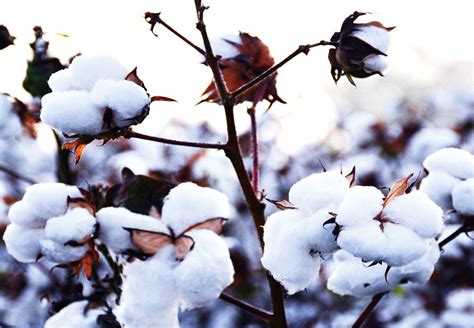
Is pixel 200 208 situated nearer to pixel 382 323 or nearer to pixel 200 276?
pixel 200 276

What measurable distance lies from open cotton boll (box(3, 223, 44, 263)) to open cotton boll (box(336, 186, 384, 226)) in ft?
1.16

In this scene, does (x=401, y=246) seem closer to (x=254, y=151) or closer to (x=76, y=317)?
(x=254, y=151)

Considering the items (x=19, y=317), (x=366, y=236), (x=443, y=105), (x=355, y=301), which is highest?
(x=366, y=236)

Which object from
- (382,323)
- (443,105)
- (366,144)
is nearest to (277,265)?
(382,323)

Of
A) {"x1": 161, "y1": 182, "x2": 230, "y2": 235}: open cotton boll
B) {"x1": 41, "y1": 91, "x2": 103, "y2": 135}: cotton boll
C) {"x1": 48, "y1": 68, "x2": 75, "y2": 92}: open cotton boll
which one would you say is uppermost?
{"x1": 48, "y1": 68, "x2": 75, "y2": 92}: open cotton boll

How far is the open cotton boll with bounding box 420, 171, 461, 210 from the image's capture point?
3.77 ft

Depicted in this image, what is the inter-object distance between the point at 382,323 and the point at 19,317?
1.25 m

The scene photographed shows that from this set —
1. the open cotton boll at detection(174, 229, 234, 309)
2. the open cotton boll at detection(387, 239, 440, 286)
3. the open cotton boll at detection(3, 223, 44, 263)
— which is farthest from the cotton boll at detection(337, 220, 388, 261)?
the open cotton boll at detection(3, 223, 44, 263)

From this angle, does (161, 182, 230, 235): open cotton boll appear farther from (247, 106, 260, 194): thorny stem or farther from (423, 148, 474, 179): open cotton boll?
(423, 148, 474, 179): open cotton boll

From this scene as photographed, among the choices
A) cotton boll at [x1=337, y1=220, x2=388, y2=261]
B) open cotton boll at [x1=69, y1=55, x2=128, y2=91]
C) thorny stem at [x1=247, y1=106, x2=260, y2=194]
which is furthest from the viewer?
thorny stem at [x1=247, y1=106, x2=260, y2=194]

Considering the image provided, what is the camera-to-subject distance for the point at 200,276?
890 mm

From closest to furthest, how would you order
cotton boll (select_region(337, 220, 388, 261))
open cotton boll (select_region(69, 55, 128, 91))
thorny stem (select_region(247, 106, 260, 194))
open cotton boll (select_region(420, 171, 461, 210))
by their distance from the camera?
cotton boll (select_region(337, 220, 388, 261)) → open cotton boll (select_region(69, 55, 128, 91)) → thorny stem (select_region(247, 106, 260, 194)) → open cotton boll (select_region(420, 171, 461, 210))

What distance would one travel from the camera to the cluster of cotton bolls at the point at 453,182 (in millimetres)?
1129

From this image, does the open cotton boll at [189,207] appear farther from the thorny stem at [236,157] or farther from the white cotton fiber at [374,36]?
the white cotton fiber at [374,36]
